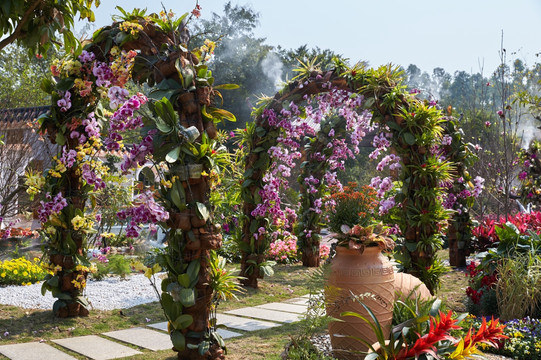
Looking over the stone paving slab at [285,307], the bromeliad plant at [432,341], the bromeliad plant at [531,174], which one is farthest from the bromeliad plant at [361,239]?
the bromeliad plant at [531,174]

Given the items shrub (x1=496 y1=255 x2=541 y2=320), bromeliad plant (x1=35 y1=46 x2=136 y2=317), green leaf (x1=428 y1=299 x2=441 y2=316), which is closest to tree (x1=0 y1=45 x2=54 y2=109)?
bromeliad plant (x1=35 y1=46 x2=136 y2=317)

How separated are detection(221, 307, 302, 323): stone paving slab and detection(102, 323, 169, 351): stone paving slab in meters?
1.13

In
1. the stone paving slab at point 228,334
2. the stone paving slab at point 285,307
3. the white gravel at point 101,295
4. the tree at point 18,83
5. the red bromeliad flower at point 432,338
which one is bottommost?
the stone paving slab at point 228,334

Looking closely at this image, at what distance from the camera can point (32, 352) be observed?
12.5ft

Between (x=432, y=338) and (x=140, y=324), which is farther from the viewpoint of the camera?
(x=140, y=324)

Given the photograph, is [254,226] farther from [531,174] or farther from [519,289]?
[531,174]

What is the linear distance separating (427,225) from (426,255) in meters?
0.35

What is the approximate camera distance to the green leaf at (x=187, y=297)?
3.32 meters

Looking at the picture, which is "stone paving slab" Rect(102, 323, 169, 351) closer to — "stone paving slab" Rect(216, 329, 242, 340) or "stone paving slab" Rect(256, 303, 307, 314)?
"stone paving slab" Rect(216, 329, 242, 340)

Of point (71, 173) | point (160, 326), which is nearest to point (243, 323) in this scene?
point (160, 326)

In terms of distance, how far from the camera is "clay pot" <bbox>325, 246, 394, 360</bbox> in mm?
3549

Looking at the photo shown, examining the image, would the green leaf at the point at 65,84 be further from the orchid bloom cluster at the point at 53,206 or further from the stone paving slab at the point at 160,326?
the stone paving slab at the point at 160,326

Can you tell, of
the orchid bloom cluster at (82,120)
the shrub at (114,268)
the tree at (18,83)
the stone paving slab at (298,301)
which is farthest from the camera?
the tree at (18,83)

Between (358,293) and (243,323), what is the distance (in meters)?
1.79
